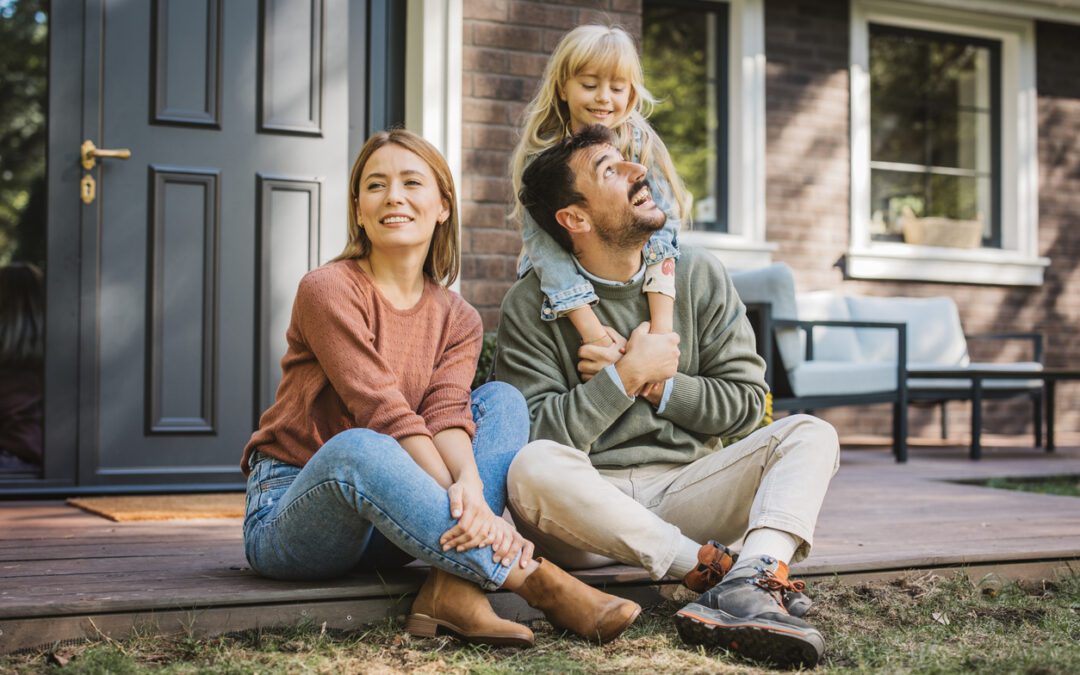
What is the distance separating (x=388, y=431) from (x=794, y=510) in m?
0.74

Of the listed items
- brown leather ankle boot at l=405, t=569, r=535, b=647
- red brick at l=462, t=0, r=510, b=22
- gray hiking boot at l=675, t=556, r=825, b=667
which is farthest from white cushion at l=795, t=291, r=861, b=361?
brown leather ankle boot at l=405, t=569, r=535, b=647

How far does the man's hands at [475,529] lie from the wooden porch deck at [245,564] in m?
0.28

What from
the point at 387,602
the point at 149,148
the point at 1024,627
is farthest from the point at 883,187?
the point at 387,602

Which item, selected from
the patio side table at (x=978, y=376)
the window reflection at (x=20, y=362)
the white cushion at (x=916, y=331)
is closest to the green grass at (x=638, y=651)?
the window reflection at (x=20, y=362)

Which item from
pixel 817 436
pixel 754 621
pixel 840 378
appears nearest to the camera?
pixel 754 621

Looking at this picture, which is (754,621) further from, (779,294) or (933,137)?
(933,137)

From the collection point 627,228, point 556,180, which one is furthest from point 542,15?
point 627,228

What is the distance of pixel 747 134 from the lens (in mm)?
6875

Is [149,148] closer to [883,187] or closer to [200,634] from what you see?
[200,634]

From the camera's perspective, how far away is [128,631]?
184 cm

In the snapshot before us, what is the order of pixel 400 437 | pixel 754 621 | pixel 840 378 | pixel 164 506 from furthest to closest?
pixel 840 378, pixel 164 506, pixel 400 437, pixel 754 621

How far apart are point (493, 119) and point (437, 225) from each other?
205 centimetres

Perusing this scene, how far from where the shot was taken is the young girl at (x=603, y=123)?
7.29 ft

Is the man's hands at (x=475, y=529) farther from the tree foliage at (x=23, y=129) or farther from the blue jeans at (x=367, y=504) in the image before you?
the tree foliage at (x=23, y=129)
